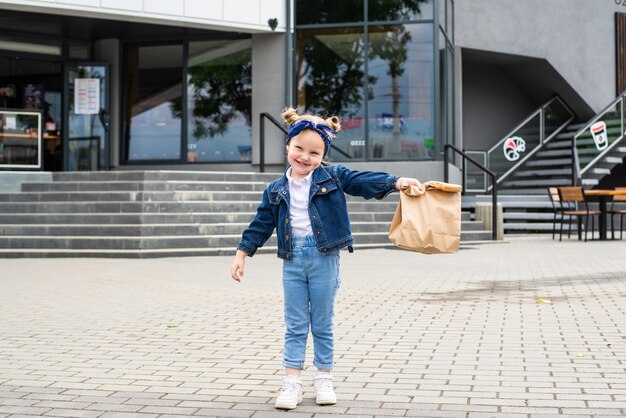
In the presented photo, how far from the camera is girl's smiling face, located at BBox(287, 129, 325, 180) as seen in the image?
460 centimetres

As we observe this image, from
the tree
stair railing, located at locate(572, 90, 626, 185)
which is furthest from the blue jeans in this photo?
stair railing, located at locate(572, 90, 626, 185)

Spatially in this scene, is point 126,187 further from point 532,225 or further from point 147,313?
point 532,225

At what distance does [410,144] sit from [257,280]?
10.1 m

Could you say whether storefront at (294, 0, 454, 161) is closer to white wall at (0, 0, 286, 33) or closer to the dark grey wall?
white wall at (0, 0, 286, 33)

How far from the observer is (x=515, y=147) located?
968 inches

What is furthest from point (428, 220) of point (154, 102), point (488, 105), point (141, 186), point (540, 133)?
point (488, 105)

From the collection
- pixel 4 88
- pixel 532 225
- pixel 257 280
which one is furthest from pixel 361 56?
pixel 257 280

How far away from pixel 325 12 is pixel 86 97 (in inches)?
233

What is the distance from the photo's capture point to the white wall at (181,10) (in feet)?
61.1

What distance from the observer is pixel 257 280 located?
35.7 feet

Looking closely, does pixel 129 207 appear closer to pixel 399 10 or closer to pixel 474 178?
pixel 399 10

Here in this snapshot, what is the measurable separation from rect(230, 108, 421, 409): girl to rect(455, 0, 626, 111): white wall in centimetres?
1942

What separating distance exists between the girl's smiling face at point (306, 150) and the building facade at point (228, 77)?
1530cm

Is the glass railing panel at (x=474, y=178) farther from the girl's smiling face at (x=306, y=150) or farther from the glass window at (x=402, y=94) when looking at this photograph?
the girl's smiling face at (x=306, y=150)
